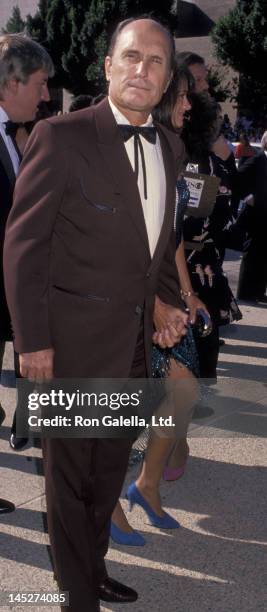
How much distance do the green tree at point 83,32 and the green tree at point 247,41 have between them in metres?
4.24

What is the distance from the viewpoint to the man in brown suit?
230cm

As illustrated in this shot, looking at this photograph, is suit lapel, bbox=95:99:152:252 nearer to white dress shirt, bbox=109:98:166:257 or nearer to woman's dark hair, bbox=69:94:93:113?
white dress shirt, bbox=109:98:166:257

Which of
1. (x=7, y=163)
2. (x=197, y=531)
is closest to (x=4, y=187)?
(x=7, y=163)

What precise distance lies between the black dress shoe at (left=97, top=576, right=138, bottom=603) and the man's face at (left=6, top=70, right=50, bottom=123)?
2321mm

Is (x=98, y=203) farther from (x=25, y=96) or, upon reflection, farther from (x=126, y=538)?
(x=25, y=96)

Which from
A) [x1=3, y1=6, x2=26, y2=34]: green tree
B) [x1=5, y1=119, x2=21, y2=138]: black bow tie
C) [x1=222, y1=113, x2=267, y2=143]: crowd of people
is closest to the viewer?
[x1=5, y1=119, x2=21, y2=138]: black bow tie

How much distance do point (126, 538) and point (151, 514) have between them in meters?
0.23

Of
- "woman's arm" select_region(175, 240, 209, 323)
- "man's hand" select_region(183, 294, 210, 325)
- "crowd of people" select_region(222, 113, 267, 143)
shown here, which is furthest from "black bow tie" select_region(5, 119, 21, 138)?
"crowd of people" select_region(222, 113, 267, 143)

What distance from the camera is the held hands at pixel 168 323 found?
9.20 ft

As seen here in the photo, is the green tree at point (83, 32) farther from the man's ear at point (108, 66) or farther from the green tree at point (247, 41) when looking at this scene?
the man's ear at point (108, 66)

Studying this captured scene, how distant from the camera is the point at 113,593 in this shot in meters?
2.86

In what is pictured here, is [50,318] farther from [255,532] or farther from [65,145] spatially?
[255,532]

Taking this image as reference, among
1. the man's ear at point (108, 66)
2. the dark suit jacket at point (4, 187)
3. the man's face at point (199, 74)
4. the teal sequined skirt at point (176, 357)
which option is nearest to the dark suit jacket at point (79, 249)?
the man's ear at point (108, 66)

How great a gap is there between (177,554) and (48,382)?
1.19 metres
